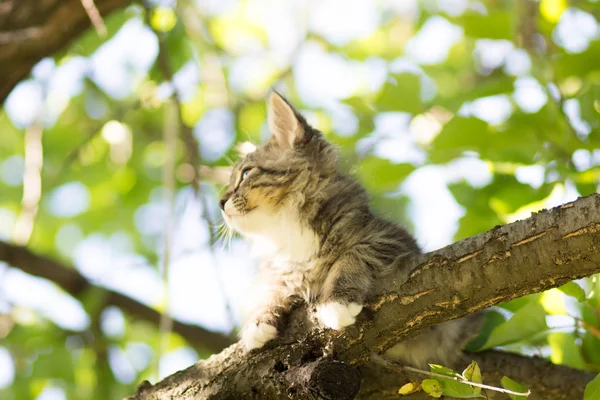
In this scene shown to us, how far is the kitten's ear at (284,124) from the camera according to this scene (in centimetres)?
308

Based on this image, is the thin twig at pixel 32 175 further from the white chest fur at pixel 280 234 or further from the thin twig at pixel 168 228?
the white chest fur at pixel 280 234

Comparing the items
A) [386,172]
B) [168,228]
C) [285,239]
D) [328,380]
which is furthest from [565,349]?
[168,228]

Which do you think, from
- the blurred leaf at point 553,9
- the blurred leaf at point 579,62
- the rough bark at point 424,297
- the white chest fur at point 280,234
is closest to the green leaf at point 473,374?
the rough bark at point 424,297

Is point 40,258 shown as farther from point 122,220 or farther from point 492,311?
point 492,311

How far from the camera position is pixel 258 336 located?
7.93 feet

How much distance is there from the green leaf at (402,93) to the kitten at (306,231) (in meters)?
0.39

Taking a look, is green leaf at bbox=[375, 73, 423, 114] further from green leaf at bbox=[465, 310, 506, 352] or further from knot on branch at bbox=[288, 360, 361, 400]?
knot on branch at bbox=[288, 360, 361, 400]

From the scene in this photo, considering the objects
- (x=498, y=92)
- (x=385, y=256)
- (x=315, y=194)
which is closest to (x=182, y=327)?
(x=315, y=194)

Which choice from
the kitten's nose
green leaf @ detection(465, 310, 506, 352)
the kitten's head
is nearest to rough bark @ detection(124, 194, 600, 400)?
green leaf @ detection(465, 310, 506, 352)

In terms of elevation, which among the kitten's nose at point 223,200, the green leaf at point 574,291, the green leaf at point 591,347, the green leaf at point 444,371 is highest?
the green leaf at point 444,371

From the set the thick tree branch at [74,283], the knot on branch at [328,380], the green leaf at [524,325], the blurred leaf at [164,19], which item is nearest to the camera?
the knot on branch at [328,380]

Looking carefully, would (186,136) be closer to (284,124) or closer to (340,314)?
(284,124)

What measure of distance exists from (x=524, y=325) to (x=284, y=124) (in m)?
1.54

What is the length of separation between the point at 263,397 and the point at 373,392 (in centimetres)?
55
